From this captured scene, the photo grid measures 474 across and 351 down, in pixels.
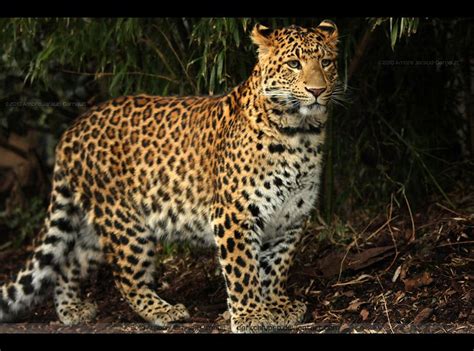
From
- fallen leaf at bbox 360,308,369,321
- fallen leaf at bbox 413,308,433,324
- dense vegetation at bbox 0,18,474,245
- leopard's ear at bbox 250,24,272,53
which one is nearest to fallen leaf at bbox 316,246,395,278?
fallen leaf at bbox 360,308,369,321

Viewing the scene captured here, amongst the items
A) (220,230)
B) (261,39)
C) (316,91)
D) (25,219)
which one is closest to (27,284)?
(220,230)

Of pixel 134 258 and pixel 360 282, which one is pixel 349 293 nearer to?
pixel 360 282

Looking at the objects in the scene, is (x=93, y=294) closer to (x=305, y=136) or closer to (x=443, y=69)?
(x=305, y=136)

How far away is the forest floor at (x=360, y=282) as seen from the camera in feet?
23.4

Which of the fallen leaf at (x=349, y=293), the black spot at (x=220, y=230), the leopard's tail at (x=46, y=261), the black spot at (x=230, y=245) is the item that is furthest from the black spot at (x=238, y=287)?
the leopard's tail at (x=46, y=261)

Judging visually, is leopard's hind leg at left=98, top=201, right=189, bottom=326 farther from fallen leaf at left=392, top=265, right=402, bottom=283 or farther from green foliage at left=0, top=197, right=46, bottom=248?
green foliage at left=0, top=197, right=46, bottom=248

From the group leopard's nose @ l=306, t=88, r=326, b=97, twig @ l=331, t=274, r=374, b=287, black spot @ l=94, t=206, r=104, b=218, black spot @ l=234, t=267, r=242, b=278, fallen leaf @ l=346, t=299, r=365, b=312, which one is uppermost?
leopard's nose @ l=306, t=88, r=326, b=97

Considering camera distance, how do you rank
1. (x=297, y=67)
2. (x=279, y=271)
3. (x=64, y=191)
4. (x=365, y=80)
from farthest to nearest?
(x=365, y=80) < (x=64, y=191) < (x=279, y=271) < (x=297, y=67)

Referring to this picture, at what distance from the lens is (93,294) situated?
8.87 metres

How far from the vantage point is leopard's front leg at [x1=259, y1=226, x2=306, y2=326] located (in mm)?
7180

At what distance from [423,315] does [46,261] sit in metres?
2.72

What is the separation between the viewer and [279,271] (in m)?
7.21

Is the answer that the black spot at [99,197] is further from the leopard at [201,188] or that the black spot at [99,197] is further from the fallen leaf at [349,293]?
the fallen leaf at [349,293]

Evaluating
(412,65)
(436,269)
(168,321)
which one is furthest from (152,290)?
(412,65)
